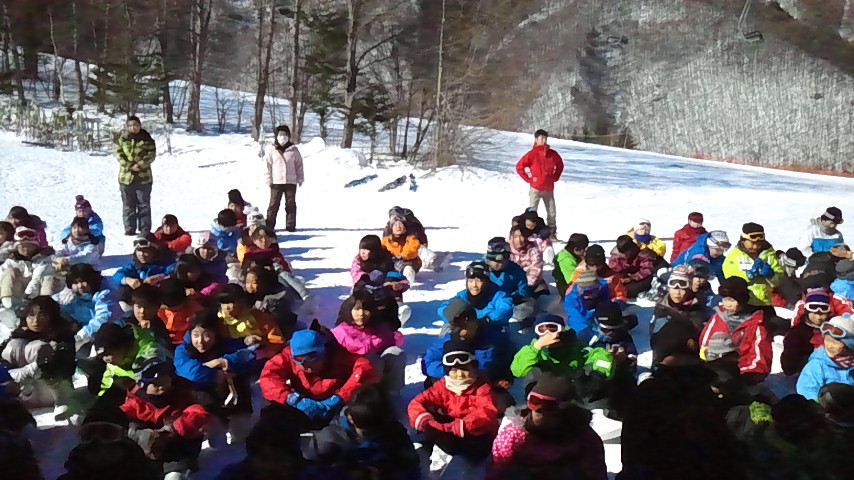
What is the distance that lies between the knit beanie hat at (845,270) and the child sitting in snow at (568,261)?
201cm

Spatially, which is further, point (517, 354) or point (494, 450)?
point (517, 354)

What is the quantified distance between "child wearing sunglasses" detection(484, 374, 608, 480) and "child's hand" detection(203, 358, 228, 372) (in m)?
1.74

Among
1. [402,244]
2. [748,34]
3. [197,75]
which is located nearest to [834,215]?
[402,244]

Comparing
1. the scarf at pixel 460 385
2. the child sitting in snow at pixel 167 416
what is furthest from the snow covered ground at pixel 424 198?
the child sitting in snow at pixel 167 416

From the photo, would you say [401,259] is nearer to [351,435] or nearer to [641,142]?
[351,435]

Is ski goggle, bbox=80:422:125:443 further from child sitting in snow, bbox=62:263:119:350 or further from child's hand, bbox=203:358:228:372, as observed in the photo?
child sitting in snow, bbox=62:263:119:350

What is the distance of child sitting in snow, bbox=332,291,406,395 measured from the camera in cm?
429

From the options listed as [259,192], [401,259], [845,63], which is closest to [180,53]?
[259,192]

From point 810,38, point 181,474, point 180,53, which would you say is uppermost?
point 810,38

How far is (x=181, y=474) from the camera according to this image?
347cm

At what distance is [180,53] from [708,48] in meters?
22.8

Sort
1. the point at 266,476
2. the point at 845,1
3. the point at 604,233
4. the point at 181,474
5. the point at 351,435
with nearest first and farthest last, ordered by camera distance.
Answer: the point at 266,476
the point at 351,435
the point at 181,474
the point at 604,233
the point at 845,1

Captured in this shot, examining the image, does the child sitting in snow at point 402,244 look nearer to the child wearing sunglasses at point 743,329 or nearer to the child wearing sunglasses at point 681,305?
the child wearing sunglasses at point 681,305

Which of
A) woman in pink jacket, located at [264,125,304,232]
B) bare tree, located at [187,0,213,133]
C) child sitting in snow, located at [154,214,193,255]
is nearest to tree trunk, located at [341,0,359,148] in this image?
bare tree, located at [187,0,213,133]
